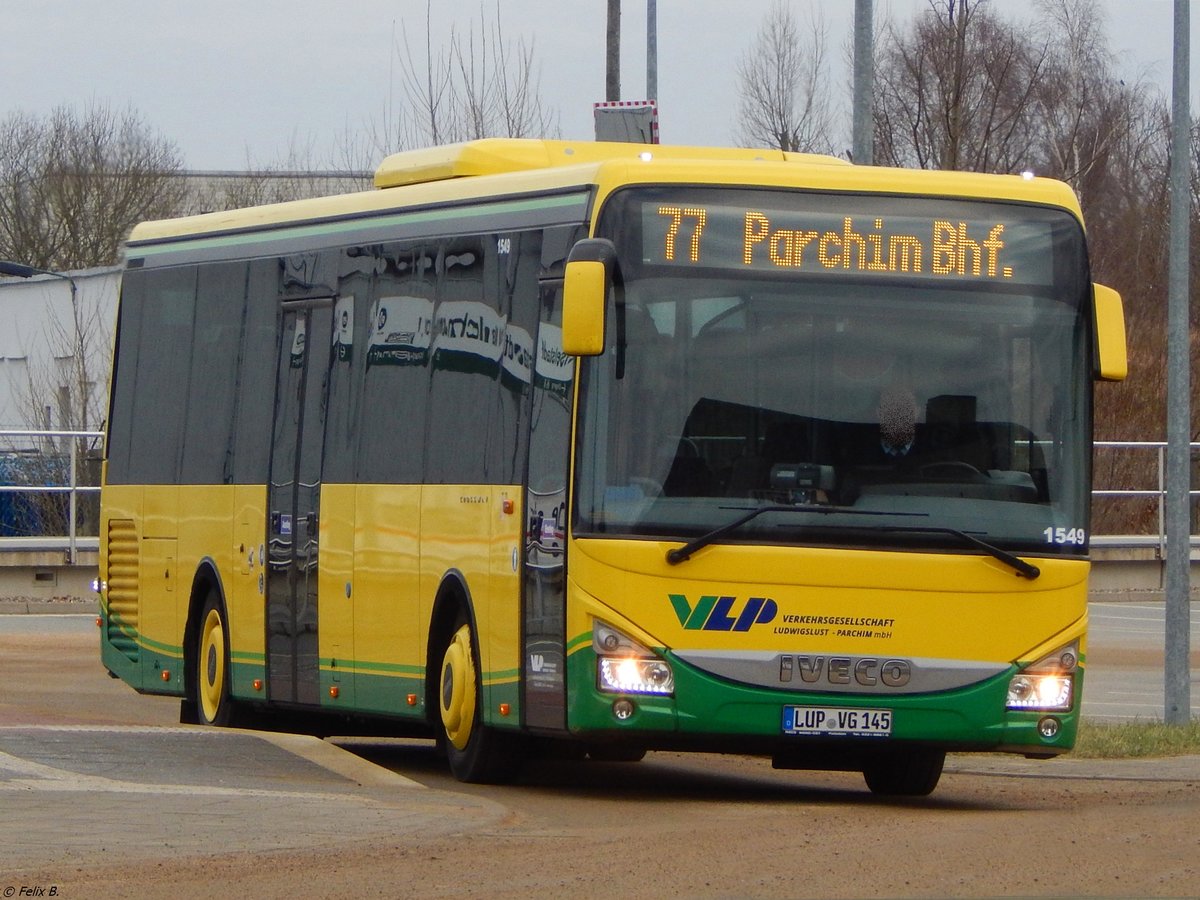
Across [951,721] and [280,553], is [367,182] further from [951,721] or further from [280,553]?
[951,721]

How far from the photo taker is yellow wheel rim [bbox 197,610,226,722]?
1606 centimetres

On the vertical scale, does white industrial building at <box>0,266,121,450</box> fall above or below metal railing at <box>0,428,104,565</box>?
above

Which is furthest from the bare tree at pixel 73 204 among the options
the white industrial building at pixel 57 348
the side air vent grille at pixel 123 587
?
the side air vent grille at pixel 123 587

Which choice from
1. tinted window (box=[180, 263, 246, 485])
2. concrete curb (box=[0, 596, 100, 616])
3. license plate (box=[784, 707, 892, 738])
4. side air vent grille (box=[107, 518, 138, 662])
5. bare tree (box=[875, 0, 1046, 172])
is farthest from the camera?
bare tree (box=[875, 0, 1046, 172])

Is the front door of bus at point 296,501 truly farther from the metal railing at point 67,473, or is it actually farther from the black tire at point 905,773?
the metal railing at point 67,473

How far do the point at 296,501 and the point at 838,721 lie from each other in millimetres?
4365

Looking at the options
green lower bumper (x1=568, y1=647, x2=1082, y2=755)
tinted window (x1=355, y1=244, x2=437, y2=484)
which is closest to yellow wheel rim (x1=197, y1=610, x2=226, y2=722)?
tinted window (x1=355, y1=244, x2=437, y2=484)

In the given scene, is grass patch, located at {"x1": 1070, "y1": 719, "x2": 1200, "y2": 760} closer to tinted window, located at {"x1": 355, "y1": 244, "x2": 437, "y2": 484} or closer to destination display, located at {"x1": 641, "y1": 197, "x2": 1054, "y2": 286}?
destination display, located at {"x1": 641, "y1": 197, "x2": 1054, "y2": 286}

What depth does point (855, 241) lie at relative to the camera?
11.9m

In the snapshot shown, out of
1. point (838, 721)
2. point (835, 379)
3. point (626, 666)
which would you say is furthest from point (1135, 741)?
point (626, 666)

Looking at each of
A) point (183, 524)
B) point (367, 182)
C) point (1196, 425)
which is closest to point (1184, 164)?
point (183, 524)

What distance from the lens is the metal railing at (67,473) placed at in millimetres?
29328

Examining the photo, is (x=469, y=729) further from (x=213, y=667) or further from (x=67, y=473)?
(x=67, y=473)

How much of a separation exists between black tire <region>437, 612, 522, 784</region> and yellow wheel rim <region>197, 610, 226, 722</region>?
3317 mm
